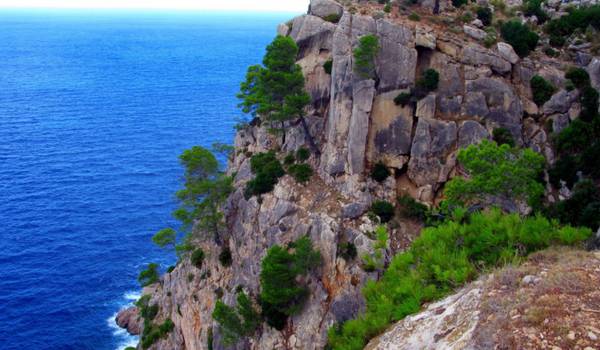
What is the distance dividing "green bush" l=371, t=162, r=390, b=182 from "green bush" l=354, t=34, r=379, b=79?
10.2 metres

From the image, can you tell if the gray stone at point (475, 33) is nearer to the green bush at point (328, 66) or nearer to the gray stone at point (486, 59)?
the gray stone at point (486, 59)

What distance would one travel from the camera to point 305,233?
50781 millimetres

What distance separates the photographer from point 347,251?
155ft

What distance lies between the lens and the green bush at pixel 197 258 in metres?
62.0

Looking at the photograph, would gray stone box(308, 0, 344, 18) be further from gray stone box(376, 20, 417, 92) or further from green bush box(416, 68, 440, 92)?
green bush box(416, 68, 440, 92)

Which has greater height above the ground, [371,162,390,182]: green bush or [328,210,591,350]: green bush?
[328,210,591,350]: green bush

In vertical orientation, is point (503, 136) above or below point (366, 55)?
below

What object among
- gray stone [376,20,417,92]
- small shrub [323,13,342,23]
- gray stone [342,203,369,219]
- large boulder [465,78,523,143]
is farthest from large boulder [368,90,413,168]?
small shrub [323,13,342,23]

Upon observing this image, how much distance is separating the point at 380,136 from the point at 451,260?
3213 centimetres

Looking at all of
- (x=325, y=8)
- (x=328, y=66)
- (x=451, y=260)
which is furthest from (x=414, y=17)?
(x=451, y=260)

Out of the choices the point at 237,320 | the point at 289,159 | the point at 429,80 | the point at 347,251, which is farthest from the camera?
the point at 289,159

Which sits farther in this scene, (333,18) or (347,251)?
(333,18)

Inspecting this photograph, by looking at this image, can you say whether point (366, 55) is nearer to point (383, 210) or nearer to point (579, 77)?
point (383, 210)

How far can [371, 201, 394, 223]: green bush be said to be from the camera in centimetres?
4931
